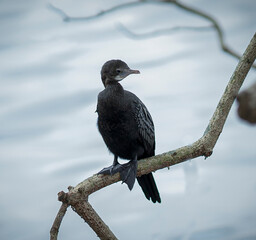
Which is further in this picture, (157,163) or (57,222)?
A: (157,163)

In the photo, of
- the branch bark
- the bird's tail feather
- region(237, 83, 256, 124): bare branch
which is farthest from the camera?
the bird's tail feather

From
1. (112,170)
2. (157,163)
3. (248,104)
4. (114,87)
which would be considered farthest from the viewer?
(114,87)

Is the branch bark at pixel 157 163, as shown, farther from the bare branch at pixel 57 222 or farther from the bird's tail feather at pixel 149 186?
the bird's tail feather at pixel 149 186

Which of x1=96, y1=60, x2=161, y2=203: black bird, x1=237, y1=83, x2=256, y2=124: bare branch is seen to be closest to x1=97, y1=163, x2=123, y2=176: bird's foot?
x1=96, y1=60, x2=161, y2=203: black bird

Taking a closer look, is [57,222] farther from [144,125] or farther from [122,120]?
[144,125]

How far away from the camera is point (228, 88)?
3277 millimetres

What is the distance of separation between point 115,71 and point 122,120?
1.34ft

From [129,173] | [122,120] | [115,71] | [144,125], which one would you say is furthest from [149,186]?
[115,71]

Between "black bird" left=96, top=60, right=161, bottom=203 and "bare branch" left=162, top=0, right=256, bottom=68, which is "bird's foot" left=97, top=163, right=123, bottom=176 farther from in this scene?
"bare branch" left=162, top=0, right=256, bottom=68

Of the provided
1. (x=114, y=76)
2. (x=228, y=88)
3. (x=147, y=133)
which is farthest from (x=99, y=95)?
(x=228, y=88)

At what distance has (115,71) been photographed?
145 inches

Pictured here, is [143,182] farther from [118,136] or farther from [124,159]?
[118,136]

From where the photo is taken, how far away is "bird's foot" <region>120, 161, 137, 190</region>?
3500mm

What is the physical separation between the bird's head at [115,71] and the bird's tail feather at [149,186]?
884mm
